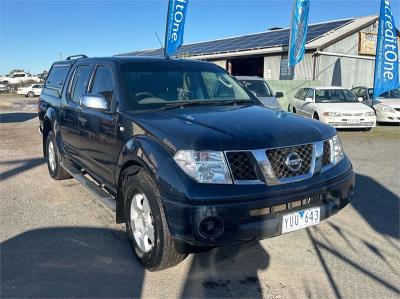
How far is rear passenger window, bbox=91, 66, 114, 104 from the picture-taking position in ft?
14.7

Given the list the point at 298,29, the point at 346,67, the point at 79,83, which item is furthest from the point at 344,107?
the point at 346,67

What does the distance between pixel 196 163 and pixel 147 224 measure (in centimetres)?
83

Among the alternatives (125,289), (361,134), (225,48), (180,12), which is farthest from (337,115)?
(225,48)

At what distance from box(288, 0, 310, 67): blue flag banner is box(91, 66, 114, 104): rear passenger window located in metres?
16.3

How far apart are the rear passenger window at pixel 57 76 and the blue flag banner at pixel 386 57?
38.9ft

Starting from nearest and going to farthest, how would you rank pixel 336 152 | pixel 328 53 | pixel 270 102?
1. pixel 336 152
2. pixel 270 102
3. pixel 328 53

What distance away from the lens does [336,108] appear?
42.8 feet

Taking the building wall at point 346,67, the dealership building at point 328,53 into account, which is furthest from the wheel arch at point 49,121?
the building wall at point 346,67

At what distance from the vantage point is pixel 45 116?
6.86 metres

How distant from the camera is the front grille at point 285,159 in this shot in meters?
3.23

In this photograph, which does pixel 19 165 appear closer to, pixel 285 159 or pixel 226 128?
pixel 226 128

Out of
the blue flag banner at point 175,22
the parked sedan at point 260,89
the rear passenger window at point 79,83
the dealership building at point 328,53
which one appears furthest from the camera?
the dealership building at point 328,53

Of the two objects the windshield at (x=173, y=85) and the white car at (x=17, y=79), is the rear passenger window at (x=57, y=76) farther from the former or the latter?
the white car at (x=17, y=79)

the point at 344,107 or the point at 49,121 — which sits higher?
the point at 49,121
